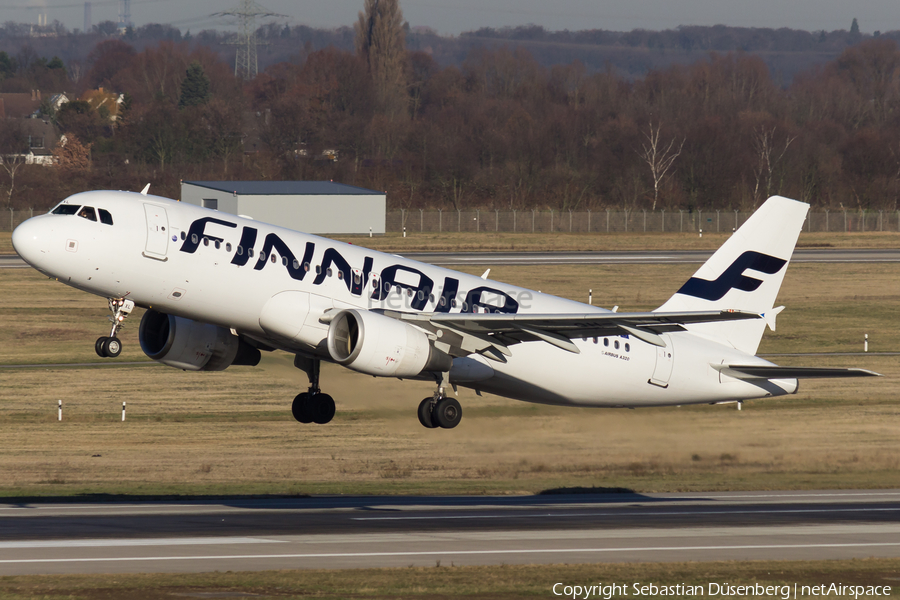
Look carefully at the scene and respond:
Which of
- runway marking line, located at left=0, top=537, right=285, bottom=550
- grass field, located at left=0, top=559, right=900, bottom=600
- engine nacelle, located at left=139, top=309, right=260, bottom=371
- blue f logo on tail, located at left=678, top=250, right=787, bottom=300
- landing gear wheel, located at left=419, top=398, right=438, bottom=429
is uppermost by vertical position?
blue f logo on tail, located at left=678, top=250, right=787, bottom=300

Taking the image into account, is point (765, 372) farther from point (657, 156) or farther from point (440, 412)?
point (657, 156)

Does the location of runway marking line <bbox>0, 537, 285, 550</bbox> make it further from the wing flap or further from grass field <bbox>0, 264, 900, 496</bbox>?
grass field <bbox>0, 264, 900, 496</bbox>

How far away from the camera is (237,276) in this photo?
1293 inches

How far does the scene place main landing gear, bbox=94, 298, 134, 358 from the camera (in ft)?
103

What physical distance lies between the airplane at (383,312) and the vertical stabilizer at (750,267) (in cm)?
5

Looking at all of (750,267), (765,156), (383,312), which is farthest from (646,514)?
(765,156)

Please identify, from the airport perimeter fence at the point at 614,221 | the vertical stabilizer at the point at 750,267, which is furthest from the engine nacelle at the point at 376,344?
the airport perimeter fence at the point at 614,221

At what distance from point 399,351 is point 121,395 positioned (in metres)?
31.4

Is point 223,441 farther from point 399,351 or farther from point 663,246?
point 663,246

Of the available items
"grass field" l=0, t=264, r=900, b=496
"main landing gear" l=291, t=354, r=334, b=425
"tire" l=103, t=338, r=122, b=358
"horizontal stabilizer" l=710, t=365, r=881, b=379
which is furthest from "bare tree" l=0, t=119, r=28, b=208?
"tire" l=103, t=338, r=122, b=358

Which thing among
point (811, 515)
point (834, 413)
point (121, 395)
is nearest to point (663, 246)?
point (834, 413)

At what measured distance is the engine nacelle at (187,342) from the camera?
3662 centimetres

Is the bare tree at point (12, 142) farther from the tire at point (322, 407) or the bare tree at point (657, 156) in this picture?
the tire at point (322, 407)

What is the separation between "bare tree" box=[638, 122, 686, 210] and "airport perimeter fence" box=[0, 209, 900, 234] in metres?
15.6
